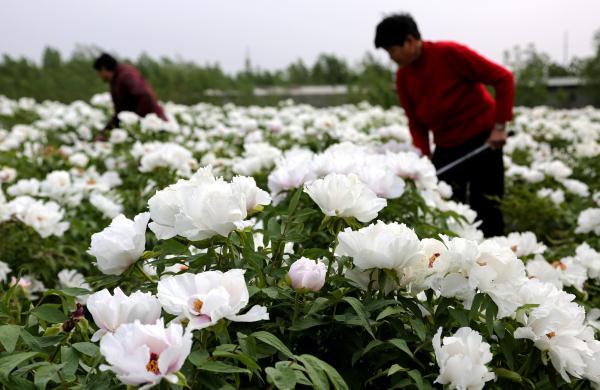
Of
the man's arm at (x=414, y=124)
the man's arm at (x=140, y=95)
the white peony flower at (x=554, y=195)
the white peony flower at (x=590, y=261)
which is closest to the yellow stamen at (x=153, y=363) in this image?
the white peony flower at (x=590, y=261)

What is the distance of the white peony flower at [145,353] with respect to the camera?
0.66 metres

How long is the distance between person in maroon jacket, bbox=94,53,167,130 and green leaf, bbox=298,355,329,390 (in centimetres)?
407

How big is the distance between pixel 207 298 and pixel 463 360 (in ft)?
1.13

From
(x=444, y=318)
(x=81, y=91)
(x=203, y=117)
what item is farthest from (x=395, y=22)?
(x=81, y=91)

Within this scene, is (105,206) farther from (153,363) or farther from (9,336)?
(153,363)

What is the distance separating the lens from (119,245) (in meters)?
→ 0.93

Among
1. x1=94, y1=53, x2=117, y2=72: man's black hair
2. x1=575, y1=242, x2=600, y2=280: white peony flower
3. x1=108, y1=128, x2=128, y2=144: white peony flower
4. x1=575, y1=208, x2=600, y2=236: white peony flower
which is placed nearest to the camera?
x1=575, y1=242, x2=600, y2=280: white peony flower

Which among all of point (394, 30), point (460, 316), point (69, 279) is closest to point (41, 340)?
point (460, 316)

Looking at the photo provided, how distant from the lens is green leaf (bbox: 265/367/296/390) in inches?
28.8

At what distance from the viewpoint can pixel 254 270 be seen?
0.96 meters

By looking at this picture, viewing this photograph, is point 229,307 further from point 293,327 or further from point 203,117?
point 203,117

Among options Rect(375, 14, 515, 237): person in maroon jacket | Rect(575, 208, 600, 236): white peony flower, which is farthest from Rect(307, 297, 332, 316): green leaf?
Rect(375, 14, 515, 237): person in maroon jacket

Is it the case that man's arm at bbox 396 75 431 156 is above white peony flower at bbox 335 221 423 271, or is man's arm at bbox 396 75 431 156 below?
below

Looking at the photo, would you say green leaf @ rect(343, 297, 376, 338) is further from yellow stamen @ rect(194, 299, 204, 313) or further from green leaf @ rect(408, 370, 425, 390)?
yellow stamen @ rect(194, 299, 204, 313)
